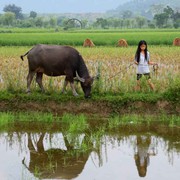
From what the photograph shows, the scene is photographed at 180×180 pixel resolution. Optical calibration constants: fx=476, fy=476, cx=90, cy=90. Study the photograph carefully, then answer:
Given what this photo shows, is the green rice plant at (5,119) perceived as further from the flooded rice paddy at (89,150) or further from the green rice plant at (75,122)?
the green rice plant at (75,122)

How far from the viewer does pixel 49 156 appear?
267 inches

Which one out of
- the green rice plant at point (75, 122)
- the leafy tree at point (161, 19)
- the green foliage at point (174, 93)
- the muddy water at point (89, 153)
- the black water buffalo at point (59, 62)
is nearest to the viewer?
the muddy water at point (89, 153)

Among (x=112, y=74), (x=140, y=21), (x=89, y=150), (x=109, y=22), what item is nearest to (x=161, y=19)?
(x=140, y=21)

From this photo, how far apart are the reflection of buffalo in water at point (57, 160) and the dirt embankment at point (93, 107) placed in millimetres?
2323

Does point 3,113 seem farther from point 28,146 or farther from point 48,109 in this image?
point 28,146

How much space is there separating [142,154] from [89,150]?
79cm

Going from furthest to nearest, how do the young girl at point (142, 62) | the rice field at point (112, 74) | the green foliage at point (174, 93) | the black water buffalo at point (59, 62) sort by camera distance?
the rice field at point (112, 74)
the young girl at point (142, 62)
the black water buffalo at point (59, 62)
the green foliage at point (174, 93)

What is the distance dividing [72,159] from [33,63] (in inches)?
160

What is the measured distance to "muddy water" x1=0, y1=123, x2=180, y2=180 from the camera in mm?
6020

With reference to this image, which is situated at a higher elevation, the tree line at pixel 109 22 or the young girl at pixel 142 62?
the young girl at pixel 142 62

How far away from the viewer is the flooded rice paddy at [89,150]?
19.8 feet

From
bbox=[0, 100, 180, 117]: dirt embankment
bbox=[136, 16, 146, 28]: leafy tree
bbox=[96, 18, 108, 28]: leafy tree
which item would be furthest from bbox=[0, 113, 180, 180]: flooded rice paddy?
bbox=[136, 16, 146, 28]: leafy tree

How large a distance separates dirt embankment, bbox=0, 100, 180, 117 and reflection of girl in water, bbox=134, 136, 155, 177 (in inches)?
74.0

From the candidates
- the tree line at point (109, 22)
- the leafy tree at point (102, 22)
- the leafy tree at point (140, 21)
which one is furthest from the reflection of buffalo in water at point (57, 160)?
the leafy tree at point (140, 21)
